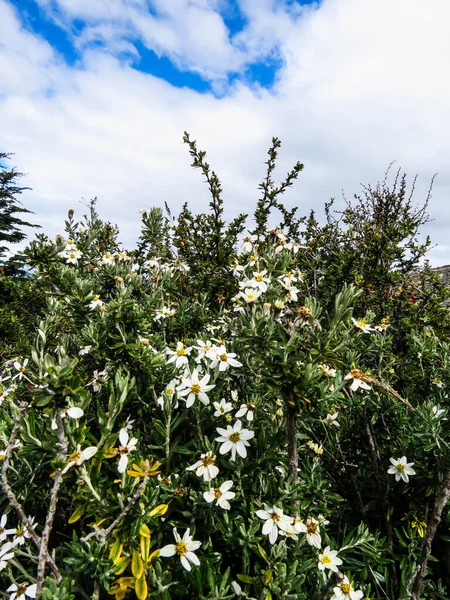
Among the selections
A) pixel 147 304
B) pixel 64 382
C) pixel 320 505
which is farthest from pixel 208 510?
pixel 147 304

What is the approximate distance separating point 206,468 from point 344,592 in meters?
0.72

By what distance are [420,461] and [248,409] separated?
100 centimetres

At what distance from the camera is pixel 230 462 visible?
5.43ft

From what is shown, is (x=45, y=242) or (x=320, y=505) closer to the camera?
(x=320, y=505)

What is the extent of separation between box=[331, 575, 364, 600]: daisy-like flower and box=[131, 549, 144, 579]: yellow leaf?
77 centimetres

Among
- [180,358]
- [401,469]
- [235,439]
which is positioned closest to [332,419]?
[401,469]

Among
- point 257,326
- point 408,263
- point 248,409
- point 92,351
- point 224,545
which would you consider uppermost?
point 408,263

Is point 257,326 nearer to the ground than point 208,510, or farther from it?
farther from it

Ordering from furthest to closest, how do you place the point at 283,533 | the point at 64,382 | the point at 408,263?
the point at 408,263 → the point at 283,533 → the point at 64,382

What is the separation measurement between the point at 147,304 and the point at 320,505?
1.60m

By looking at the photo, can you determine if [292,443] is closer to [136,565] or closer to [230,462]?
[230,462]

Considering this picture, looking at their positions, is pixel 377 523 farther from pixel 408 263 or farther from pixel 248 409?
pixel 408 263

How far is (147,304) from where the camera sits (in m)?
2.54

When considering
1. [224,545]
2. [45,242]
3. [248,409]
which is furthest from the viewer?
[45,242]
